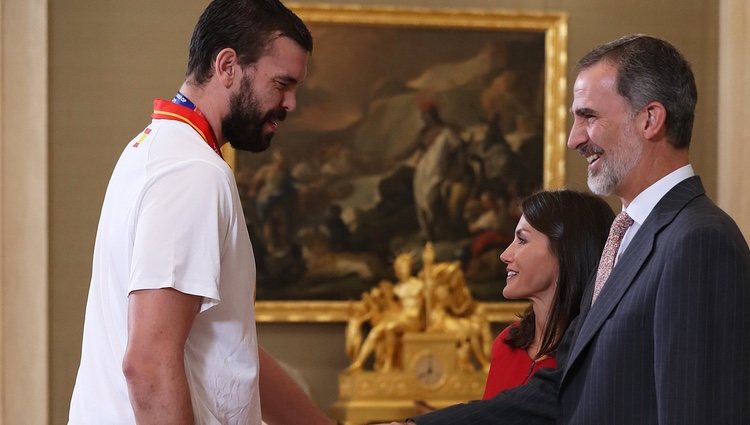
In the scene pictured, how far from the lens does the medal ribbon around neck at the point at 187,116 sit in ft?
8.73

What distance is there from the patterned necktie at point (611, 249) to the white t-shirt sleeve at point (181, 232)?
123 cm

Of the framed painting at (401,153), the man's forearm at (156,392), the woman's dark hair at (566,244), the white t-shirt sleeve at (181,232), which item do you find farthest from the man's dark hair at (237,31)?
the framed painting at (401,153)

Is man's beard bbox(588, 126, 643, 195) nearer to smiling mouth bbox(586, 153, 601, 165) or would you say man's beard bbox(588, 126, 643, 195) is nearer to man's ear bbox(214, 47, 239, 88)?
smiling mouth bbox(586, 153, 601, 165)

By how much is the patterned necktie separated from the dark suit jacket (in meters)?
0.13

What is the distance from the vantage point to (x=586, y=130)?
3107 mm

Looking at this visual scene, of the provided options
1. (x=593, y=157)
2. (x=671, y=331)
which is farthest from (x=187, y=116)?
(x=671, y=331)

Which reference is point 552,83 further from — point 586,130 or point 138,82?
point 586,130

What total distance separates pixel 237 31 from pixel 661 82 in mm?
1238

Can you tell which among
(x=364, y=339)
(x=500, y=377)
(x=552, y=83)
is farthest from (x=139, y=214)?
(x=552, y=83)

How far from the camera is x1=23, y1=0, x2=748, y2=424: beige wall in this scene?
27.8 feet

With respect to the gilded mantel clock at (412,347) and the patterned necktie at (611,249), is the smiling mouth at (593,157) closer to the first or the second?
the patterned necktie at (611,249)
